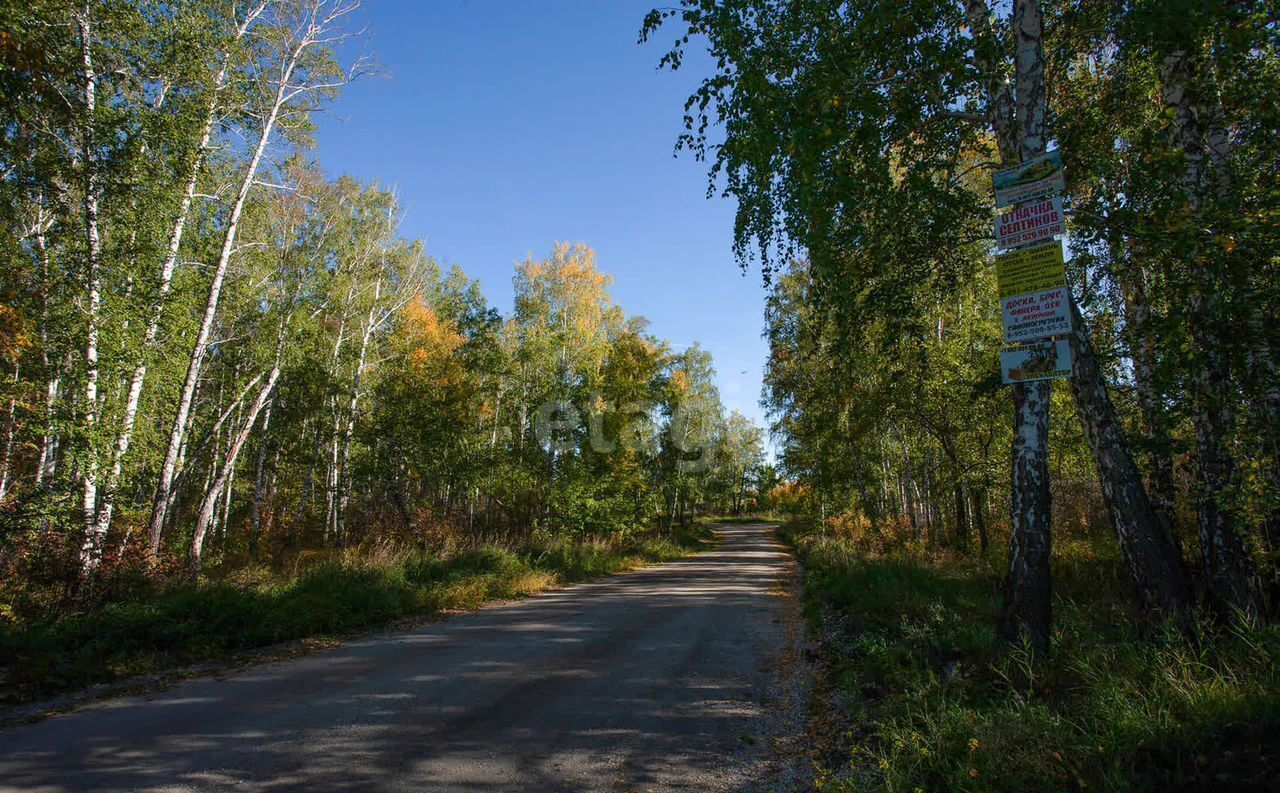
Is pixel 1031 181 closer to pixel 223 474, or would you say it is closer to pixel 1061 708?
pixel 1061 708

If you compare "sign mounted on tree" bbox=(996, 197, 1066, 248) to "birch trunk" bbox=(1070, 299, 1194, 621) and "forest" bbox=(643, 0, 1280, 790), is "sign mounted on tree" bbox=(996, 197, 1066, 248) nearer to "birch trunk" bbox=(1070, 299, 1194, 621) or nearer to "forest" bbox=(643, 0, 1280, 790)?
"forest" bbox=(643, 0, 1280, 790)

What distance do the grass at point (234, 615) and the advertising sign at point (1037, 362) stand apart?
31.3 feet

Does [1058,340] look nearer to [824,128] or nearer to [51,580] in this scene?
[824,128]

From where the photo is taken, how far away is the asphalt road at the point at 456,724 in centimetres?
386

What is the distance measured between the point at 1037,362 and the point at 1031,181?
60.6 inches

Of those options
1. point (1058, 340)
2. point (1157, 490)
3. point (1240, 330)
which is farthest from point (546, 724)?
point (1157, 490)

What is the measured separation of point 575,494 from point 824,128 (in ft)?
54.9

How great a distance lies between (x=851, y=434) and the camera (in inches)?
742

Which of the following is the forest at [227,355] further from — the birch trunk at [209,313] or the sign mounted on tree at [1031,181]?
the sign mounted on tree at [1031,181]

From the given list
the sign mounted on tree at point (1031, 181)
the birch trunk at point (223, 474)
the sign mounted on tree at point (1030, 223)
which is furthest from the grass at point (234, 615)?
the sign mounted on tree at point (1031, 181)

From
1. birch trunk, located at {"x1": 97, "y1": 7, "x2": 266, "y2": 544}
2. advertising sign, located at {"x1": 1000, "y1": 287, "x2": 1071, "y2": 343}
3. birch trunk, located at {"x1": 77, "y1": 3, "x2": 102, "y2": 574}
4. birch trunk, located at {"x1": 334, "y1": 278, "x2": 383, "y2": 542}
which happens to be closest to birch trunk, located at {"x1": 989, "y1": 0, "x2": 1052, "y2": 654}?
advertising sign, located at {"x1": 1000, "y1": 287, "x2": 1071, "y2": 343}

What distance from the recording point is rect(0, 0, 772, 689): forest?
30.6 feet

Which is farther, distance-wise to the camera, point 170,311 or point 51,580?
point 170,311

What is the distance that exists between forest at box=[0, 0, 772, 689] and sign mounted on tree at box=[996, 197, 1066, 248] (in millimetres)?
10164
